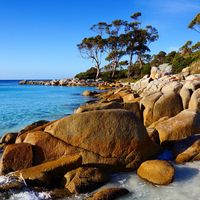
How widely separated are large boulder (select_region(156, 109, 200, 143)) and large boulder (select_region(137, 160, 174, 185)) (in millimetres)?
1835

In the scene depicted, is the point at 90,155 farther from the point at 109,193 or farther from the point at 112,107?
the point at 112,107

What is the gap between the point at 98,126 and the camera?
6969mm

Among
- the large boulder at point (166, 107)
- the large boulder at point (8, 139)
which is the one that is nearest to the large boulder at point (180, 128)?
the large boulder at point (166, 107)

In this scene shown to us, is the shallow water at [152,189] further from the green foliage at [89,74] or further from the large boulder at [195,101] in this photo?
the green foliage at [89,74]

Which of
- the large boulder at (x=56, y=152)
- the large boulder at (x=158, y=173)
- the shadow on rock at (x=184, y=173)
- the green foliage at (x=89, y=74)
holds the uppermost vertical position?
the green foliage at (x=89, y=74)

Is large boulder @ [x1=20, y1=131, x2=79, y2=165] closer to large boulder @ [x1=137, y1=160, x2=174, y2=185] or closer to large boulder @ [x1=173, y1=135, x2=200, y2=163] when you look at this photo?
large boulder @ [x1=137, y1=160, x2=174, y2=185]

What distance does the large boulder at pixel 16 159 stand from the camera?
6.82 metres

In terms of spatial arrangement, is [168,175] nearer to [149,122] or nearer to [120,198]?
[120,198]

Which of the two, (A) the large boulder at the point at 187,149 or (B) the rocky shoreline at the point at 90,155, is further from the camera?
(A) the large boulder at the point at 187,149

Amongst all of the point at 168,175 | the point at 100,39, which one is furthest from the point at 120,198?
the point at 100,39

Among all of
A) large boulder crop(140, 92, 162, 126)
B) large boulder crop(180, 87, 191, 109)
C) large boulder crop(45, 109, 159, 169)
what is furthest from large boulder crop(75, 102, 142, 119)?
large boulder crop(45, 109, 159, 169)

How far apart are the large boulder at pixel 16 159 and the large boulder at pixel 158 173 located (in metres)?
2.33

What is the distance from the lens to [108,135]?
271 inches

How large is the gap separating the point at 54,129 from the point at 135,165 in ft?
6.18
